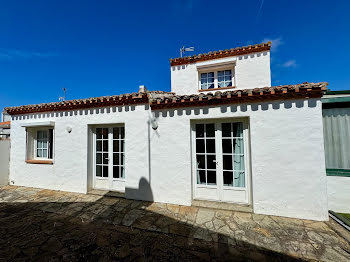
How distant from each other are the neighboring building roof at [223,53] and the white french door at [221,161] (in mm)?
5505

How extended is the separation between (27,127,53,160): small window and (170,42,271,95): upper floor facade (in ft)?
23.5

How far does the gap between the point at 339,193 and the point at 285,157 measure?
6.76ft

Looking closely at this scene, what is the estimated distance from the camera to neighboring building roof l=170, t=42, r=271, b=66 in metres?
8.31

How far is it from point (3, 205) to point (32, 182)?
1.97 m

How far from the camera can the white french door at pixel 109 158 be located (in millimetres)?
6242

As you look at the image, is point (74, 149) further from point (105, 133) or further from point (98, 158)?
point (105, 133)

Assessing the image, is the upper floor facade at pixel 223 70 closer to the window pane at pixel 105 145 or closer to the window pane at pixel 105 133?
the window pane at pixel 105 133

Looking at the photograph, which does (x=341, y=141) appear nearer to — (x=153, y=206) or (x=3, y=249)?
(x=153, y=206)

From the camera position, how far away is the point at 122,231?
12.8 ft

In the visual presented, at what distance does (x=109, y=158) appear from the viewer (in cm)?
632

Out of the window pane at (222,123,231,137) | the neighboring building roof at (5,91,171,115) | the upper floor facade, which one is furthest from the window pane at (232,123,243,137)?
the upper floor facade

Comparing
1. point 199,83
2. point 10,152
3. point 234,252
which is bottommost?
point 234,252

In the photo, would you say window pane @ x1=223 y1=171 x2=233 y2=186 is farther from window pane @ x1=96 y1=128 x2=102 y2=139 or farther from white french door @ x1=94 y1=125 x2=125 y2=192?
window pane @ x1=96 y1=128 x2=102 y2=139

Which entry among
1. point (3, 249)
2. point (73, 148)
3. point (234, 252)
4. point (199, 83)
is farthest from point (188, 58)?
point (3, 249)
